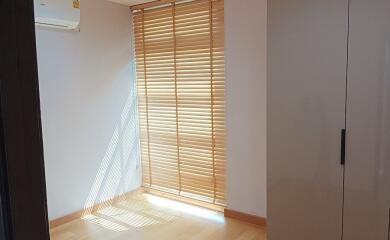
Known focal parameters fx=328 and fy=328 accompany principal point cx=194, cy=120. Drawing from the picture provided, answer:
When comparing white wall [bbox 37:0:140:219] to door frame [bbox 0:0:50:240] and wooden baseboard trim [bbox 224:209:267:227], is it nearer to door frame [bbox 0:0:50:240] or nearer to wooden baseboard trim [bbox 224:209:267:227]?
wooden baseboard trim [bbox 224:209:267:227]

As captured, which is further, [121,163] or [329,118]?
[121,163]

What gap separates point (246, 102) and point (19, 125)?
257 centimetres

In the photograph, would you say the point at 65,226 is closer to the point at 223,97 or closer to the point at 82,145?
the point at 82,145

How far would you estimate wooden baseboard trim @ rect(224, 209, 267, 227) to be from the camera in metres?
2.96

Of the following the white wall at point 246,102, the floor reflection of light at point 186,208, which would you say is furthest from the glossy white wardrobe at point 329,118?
the floor reflection of light at point 186,208

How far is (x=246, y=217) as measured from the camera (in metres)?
3.06

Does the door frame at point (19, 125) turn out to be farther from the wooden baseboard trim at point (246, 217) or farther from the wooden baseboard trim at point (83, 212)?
the wooden baseboard trim at point (83, 212)

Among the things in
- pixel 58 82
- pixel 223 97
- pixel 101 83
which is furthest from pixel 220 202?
pixel 58 82

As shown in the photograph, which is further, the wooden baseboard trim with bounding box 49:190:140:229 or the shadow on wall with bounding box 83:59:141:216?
the shadow on wall with bounding box 83:59:141:216

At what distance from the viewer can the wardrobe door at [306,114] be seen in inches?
76.2

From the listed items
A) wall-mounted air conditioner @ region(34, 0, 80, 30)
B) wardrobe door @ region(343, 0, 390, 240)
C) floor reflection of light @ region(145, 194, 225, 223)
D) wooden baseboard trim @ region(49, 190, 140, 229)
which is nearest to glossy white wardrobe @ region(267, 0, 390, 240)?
wardrobe door @ region(343, 0, 390, 240)

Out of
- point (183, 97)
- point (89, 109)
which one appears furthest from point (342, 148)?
point (89, 109)

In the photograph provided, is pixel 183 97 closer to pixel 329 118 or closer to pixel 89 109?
pixel 89 109

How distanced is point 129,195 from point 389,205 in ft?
8.89
